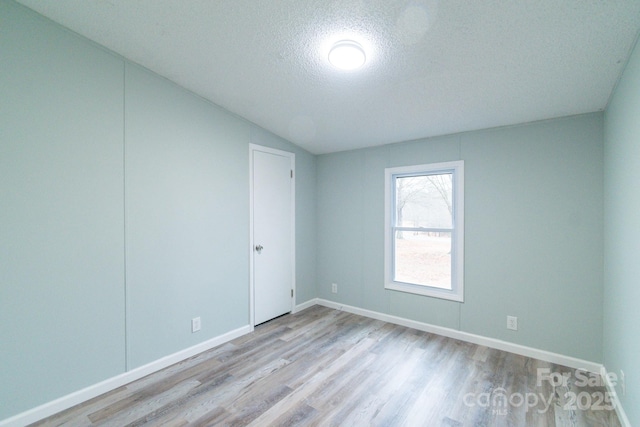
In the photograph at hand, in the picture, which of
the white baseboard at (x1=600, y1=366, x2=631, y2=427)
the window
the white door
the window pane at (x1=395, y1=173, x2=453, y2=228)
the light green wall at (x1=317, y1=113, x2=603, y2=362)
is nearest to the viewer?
the white baseboard at (x1=600, y1=366, x2=631, y2=427)

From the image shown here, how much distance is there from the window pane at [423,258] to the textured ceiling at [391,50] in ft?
4.38

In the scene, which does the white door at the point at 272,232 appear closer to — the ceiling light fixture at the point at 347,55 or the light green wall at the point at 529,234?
the light green wall at the point at 529,234

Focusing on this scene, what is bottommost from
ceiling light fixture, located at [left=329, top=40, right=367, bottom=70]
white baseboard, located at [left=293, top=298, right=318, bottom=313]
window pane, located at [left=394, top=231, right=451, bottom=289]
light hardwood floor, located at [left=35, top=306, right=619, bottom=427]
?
light hardwood floor, located at [left=35, top=306, right=619, bottom=427]

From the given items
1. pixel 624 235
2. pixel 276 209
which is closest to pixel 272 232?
pixel 276 209

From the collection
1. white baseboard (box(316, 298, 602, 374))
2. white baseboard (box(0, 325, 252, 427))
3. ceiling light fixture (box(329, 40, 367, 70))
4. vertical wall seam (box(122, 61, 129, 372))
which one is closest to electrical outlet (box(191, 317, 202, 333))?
white baseboard (box(0, 325, 252, 427))

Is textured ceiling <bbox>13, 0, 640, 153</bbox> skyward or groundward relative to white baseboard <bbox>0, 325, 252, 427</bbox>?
skyward

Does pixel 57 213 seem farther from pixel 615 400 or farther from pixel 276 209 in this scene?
pixel 615 400

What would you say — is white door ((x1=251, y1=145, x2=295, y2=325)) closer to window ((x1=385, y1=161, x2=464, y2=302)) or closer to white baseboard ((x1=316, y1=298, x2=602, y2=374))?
white baseboard ((x1=316, y1=298, x2=602, y2=374))

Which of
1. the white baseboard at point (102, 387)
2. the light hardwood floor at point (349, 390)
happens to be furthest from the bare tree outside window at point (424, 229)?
the white baseboard at point (102, 387)

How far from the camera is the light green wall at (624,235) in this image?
1571 millimetres

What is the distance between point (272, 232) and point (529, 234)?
2793 mm

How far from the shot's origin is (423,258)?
3410mm

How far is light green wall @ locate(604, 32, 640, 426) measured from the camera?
→ 61.9 inches

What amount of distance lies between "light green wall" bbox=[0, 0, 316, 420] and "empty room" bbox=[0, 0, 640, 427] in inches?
0.6
